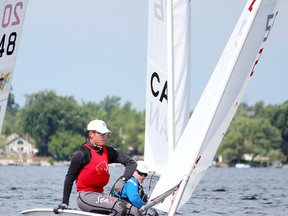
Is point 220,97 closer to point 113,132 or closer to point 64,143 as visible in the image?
point 64,143

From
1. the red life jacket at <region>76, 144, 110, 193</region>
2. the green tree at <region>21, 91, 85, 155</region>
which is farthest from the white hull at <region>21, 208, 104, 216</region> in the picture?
the green tree at <region>21, 91, 85, 155</region>

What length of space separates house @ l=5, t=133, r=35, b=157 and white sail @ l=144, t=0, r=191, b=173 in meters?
123

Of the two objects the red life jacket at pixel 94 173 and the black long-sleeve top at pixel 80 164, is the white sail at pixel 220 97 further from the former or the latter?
the red life jacket at pixel 94 173

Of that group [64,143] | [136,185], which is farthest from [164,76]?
[64,143]

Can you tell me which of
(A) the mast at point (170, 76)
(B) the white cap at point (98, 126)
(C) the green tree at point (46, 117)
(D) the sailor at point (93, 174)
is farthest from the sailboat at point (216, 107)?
(C) the green tree at point (46, 117)

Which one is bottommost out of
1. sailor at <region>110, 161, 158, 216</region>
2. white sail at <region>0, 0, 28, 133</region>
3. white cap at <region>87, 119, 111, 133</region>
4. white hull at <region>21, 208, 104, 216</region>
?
white hull at <region>21, 208, 104, 216</region>

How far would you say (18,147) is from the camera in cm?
15050

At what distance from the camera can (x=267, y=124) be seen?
13350cm

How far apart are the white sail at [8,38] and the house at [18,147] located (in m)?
127

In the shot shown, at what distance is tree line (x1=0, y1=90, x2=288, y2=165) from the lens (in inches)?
5221

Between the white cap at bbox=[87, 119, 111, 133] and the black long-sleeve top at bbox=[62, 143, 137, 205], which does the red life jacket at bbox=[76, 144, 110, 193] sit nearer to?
the black long-sleeve top at bbox=[62, 143, 137, 205]

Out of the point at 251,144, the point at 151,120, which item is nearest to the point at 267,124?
the point at 251,144

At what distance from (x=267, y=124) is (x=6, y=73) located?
386ft

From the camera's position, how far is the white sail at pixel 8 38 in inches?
673
